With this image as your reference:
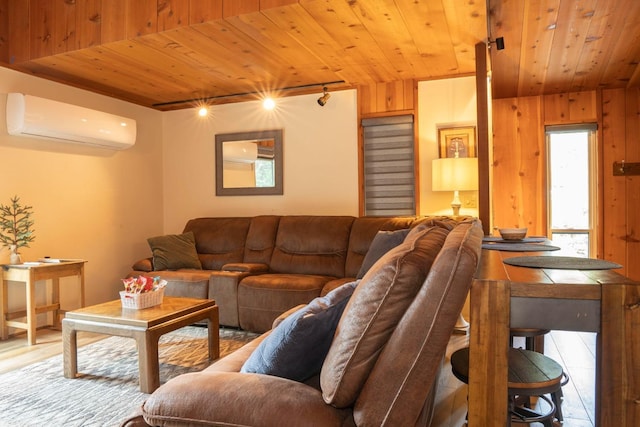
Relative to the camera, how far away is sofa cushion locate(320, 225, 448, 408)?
1.13 m

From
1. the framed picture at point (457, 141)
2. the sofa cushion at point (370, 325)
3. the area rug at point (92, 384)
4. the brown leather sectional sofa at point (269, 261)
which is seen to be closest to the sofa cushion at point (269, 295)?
the brown leather sectional sofa at point (269, 261)

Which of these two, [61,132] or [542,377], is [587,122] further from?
[61,132]

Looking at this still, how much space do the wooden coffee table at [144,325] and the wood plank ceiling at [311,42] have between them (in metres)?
1.88

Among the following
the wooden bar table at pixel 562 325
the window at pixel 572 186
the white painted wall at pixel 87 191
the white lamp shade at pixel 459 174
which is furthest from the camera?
the window at pixel 572 186

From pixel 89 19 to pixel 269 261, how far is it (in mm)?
2485

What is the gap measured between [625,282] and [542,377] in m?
0.55

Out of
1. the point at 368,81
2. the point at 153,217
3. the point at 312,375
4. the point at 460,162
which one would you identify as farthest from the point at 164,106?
the point at 312,375

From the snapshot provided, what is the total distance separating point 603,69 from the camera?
384 centimetres

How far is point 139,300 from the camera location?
270cm

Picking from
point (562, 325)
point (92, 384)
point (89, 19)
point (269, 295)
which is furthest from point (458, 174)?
point (89, 19)

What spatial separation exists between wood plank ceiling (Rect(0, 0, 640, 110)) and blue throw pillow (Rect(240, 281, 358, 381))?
79.0 inches

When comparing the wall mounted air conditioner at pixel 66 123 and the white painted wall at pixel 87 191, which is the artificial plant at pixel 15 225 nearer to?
the white painted wall at pixel 87 191

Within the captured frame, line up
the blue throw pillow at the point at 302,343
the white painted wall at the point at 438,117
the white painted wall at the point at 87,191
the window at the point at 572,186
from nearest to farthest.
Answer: the blue throw pillow at the point at 302,343 < the white painted wall at the point at 87,191 < the white painted wall at the point at 438,117 < the window at the point at 572,186

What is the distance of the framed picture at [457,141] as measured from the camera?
12.9ft
